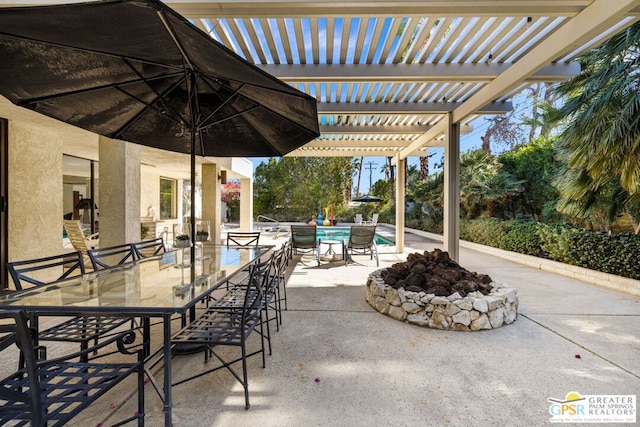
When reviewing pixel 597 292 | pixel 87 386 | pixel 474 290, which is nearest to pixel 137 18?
pixel 87 386

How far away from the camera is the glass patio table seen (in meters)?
1.58

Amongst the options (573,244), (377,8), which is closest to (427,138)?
(573,244)

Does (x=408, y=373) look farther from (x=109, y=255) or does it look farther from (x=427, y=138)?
(x=427, y=138)

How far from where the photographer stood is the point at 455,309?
10.8 feet

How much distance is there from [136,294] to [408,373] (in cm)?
222

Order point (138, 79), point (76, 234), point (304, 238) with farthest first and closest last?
point (304, 238) < point (76, 234) < point (138, 79)

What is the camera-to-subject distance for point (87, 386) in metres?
1.48

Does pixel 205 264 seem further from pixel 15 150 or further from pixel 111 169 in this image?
pixel 15 150

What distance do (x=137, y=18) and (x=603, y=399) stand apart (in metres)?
4.03

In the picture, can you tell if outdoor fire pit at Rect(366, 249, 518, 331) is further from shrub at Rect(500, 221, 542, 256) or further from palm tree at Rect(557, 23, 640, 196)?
shrub at Rect(500, 221, 542, 256)

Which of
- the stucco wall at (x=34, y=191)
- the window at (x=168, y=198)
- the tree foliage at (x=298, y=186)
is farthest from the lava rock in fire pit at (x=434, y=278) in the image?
the tree foliage at (x=298, y=186)

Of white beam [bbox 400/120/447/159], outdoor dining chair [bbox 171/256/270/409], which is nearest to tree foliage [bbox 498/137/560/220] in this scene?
white beam [bbox 400/120/447/159]

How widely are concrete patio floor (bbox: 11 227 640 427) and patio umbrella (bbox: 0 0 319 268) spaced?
1.60 meters

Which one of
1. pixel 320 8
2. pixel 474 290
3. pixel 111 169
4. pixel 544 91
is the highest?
pixel 544 91
